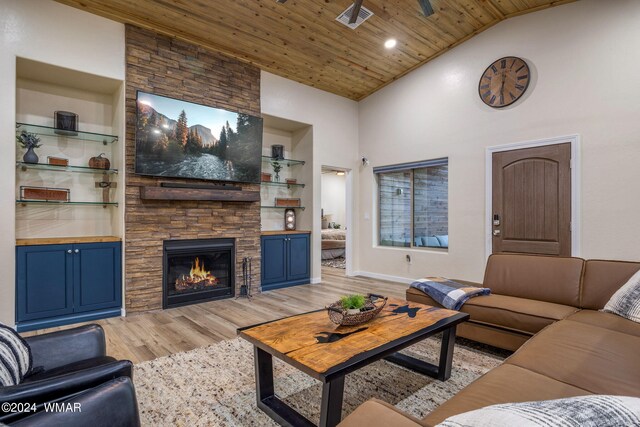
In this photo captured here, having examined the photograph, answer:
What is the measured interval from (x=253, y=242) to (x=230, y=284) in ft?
2.28

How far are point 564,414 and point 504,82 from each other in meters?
5.05

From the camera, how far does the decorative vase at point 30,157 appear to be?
368 cm

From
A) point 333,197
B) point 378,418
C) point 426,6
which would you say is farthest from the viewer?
point 333,197

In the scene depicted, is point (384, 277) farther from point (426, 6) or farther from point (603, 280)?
point (426, 6)

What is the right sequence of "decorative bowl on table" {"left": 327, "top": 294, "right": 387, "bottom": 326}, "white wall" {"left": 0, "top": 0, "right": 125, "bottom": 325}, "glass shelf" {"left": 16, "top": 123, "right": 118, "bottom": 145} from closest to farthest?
"decorative bowl on table" {"left": 327, "top": 294, "right": 387, "bottom": 326}
"white wall" {"left": 0, "top": 0, "right": 125, "bottom": 325}
"glass shelf" {"left": 16, "top": 123, "right": 118, "bottom": 145}

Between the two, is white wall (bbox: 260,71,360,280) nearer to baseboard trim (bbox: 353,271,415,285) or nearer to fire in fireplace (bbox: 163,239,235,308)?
baseboard trim (bbox: 353,271,415,285)

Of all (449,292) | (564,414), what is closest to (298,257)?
(449,292)

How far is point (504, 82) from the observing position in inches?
184

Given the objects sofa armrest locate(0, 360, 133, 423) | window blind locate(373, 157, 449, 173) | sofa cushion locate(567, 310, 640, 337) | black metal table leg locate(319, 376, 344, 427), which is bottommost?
black metal table leg locate(319, 376, 344, 427)

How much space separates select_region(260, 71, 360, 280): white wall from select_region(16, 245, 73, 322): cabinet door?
3.27 meters

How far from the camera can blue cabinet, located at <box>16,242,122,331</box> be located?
347 centimetres

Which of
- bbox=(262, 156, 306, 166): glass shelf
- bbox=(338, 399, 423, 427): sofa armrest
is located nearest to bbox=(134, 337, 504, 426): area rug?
bbox=(338, 399, 423, 427): sofa armrest

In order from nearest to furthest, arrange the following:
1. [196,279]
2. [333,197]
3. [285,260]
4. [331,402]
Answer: [331,402] < [196,279] < [285,260] < [333,197]

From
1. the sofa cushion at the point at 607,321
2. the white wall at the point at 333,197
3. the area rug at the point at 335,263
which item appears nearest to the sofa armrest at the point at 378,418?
the sofa cushion at the point at 607,321
